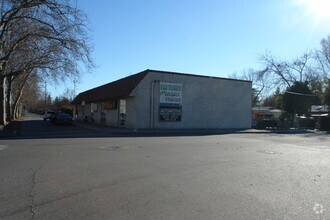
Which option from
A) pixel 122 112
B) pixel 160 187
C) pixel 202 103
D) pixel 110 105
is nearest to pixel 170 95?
pixel 202 103

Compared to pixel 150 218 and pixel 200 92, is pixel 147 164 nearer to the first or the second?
pixel 150 218

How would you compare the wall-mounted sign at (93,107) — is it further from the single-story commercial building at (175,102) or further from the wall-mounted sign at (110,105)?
the wall-mounted sign at (110,105)

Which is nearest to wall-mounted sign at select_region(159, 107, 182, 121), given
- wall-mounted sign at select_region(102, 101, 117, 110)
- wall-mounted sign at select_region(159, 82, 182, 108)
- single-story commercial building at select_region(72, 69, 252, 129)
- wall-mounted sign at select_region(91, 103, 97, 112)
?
single-story commercial building at select_region(72, 69, 252, 129)

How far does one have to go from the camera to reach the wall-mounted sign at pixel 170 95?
36.9 metres

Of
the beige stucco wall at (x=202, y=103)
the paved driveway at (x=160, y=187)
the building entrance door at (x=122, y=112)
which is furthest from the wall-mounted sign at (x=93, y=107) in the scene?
the paved driveway at (x=160, y=187)

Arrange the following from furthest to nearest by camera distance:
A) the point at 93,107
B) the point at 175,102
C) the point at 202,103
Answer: the point at 93,107, the point at 202,103, the point at 175,102

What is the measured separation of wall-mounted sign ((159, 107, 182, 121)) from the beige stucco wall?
0.39m

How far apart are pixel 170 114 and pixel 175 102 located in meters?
1.30

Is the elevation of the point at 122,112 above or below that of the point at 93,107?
below

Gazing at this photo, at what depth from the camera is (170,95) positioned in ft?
123

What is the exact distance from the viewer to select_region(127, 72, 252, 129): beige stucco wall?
3603cm

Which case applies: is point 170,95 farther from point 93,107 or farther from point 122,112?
point 93,107

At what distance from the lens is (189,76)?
3891 centimetres

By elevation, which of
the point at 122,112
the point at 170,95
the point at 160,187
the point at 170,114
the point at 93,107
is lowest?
the point at 160,187
